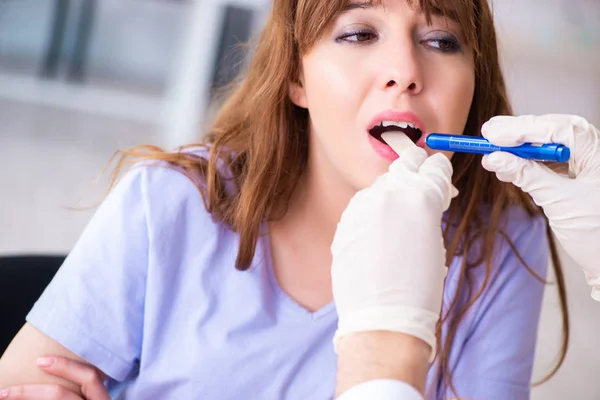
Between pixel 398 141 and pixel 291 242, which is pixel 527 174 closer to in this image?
pixel 398 141

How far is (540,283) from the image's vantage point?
3.87 feet

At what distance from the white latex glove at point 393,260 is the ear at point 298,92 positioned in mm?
377

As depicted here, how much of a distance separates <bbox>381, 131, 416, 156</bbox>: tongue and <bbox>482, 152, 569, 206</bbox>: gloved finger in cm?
10

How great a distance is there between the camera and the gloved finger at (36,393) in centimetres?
99

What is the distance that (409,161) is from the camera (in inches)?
33.9

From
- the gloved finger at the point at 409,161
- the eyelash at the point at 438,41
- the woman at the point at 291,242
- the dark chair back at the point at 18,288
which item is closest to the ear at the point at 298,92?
the woman at the point at 291,242

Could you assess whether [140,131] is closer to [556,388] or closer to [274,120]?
[556,388]

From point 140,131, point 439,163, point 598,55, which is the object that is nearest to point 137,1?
point 140,131

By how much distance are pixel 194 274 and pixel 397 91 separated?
40cm

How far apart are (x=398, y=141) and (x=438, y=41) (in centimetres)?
18

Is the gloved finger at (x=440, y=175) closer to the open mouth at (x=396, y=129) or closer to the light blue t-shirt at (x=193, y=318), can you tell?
the open mouth at (x=396, y=129)

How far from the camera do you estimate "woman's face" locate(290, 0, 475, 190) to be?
3.29 feet

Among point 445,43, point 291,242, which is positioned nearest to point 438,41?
point 445,43

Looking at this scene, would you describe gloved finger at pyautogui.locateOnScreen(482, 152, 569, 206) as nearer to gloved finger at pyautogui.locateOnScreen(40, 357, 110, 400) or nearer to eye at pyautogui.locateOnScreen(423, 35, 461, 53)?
eye at pyautogui.locateOnScreen(423, 35, 461, 53)
